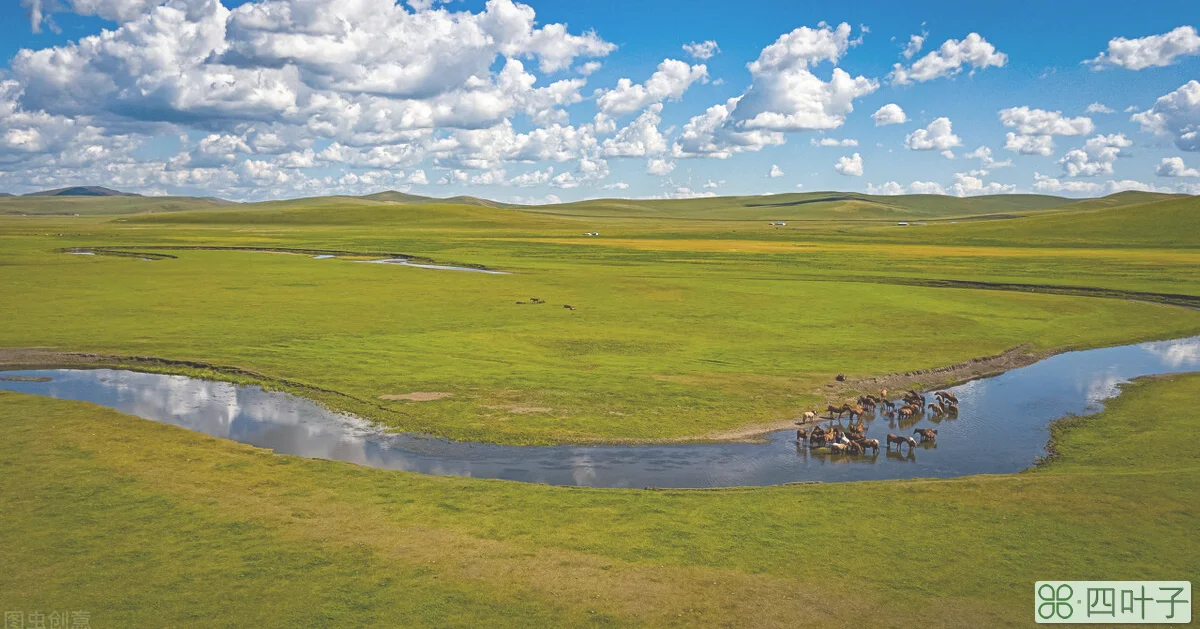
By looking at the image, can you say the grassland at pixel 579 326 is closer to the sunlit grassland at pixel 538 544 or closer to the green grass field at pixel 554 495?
the green grass field at pixel 554 495

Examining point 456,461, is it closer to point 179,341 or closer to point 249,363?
point 249,363

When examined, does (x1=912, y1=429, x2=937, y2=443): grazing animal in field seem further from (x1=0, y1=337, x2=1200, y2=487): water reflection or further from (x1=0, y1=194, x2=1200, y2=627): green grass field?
(x1=0, y1=194, x2=1200, y2=627): green grass field

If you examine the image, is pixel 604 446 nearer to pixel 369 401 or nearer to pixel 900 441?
pixel 900 441

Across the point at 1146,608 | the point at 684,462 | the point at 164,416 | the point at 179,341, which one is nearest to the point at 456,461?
the point at 684,462

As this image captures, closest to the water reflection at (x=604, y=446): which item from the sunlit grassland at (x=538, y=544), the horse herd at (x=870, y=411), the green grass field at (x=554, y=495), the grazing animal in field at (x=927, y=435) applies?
the grazing animal in field at (x=927, y=435)

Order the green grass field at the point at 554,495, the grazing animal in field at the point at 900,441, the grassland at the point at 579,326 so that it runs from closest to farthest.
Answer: the green grass field at the point at 554,495, the grazing animal in field at the point at 900,441, the grassland at the point at 579,326

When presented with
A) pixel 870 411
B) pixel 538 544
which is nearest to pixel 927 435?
pixel 870 411
